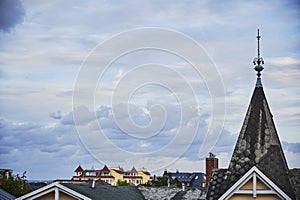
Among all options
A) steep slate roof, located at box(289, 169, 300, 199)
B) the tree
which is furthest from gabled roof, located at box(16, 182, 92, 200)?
the tree

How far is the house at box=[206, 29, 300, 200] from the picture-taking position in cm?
2103

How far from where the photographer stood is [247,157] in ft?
72.6

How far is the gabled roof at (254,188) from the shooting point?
20781 mm

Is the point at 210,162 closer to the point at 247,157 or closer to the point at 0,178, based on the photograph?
the point at 247,157

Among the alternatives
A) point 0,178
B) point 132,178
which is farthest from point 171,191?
point 132,178

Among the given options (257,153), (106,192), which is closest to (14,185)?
(106,192)

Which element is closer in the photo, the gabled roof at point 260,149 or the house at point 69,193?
the gabled roof at point 260,149

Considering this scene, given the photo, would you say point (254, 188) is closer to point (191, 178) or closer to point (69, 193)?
point (69, 193)

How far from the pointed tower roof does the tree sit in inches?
1153

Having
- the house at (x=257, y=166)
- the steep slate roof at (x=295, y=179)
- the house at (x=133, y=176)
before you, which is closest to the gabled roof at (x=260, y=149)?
the house at (x=257, y=166)

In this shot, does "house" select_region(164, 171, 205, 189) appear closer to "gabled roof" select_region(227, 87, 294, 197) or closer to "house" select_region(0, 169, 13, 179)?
"house" select_region(0, 169, 13, 179)

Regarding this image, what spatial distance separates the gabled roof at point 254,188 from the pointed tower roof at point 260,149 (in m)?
0.44

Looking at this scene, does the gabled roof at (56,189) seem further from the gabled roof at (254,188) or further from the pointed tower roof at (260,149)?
the pointed tower roof at (260,149)

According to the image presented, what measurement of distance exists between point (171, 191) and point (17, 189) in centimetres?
2302
